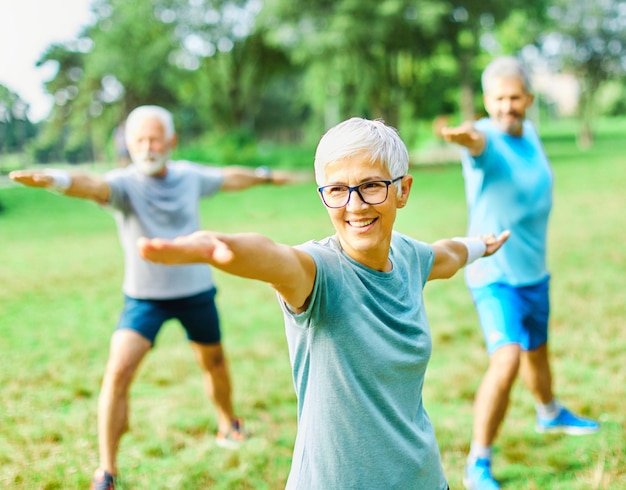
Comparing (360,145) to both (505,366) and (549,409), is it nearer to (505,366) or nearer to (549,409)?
(505,366)

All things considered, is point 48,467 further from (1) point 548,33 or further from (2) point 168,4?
(1) point 548,33

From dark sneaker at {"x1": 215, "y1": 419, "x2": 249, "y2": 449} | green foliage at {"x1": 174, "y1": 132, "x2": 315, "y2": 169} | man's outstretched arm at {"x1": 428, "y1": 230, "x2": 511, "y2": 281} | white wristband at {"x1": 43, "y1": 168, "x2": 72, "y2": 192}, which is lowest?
dark sneaker at {"x1": 215, "y1": 419, "x2": 249, "y2": 449}

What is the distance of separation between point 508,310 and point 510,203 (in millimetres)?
589

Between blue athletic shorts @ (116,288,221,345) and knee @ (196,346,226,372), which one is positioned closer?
blue athletic shorts @ (116,288,221,345)

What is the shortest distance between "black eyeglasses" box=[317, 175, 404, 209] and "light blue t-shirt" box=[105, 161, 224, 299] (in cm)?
216

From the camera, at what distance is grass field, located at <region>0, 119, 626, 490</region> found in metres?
3.84

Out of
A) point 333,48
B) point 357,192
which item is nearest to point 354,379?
point 357,192

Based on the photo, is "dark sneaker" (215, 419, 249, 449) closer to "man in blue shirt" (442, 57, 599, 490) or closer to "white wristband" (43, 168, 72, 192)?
"man in blue shirt" (442, 57, 599, 490)

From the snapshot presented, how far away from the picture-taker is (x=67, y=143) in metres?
8.05

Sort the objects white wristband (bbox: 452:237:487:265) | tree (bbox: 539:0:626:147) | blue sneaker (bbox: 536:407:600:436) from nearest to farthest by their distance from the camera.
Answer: white wristband (bbox: 452:237:487:265) < blue sneaker (bbox: 536:407:600:436) < tree (bbox: 539:0:626:147)

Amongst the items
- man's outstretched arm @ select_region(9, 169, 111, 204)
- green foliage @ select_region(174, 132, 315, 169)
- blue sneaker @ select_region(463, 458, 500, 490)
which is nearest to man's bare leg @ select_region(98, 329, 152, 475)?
man's outstretched arm @ select_region(9, 169, 111, 204)

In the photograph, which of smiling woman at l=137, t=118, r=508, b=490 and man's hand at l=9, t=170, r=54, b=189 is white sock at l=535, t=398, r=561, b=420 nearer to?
smiling woman at l=137, t=118, r=508, b=490

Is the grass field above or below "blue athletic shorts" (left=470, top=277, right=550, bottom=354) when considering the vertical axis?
below

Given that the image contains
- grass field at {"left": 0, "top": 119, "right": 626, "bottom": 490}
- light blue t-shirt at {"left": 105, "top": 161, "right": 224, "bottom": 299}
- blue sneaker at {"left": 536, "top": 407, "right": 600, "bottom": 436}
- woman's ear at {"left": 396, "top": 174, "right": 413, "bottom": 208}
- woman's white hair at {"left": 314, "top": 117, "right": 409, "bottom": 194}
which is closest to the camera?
woman's white hair at {"left": 314, "top": 117, "right": 409, "bottom": 194}
